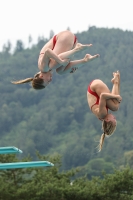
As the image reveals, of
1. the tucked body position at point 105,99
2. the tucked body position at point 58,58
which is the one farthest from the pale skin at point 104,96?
the tucked body position at point 58,58

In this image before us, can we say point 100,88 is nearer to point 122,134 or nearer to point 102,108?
point 102,108

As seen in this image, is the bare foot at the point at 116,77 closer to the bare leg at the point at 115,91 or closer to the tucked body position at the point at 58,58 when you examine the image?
the bare leg at the point at 115,91

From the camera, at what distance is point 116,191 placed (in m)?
30.0

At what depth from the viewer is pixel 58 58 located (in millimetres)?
13125

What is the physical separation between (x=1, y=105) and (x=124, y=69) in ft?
90.1

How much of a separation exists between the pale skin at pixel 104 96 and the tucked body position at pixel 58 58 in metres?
0.55

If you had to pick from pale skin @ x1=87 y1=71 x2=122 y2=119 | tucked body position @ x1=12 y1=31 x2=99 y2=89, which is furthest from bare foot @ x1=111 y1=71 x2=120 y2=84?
tucked body position @ x1=12 y1=31 x2=99 y2=89

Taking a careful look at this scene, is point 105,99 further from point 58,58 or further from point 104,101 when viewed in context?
point 58,58

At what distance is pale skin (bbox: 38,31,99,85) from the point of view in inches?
519

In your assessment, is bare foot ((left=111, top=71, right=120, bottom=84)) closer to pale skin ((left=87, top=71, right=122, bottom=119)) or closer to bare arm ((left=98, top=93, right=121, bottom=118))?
pale skin ((left=87, top=71, right=122, bottom=119))

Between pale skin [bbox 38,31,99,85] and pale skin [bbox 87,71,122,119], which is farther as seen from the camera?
pale skin [bbox 38,31,99,85]

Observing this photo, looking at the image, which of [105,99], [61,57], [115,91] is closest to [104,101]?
[105,99]

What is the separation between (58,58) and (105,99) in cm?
119

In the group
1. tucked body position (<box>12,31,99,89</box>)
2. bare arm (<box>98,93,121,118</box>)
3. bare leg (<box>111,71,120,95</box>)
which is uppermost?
tucked body position (<box>12,31,99,89</box>)
